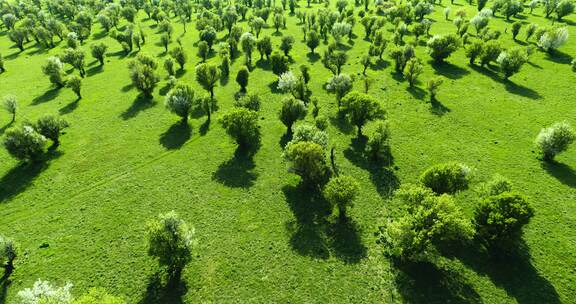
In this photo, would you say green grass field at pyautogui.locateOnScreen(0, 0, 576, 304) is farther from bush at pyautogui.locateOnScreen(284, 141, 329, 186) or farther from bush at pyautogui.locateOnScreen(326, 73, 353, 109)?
bush at pyautogui.locateOnScreen(326, 73, 353, 109)

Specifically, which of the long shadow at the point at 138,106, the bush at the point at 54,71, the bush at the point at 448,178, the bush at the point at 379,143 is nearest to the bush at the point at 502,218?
the bush at the point at 448,178

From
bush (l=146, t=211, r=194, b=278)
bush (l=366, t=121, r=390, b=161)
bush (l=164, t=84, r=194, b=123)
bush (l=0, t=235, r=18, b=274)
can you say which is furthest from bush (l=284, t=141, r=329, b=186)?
bush (l=0, t=235, r=18, b=274)

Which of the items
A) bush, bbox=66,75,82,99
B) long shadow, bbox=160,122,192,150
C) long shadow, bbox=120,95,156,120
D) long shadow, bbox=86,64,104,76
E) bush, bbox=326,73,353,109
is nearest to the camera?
long shadow, bbox=160,122,192,150

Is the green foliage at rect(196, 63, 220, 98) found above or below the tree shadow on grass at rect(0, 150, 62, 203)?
above

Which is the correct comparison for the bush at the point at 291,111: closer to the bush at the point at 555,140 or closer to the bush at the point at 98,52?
the bush at the point at 555,140

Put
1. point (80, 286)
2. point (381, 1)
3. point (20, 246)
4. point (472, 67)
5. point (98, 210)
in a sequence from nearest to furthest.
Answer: point (80, 286)
point (20, 246)
point (98, 210)
point (472, 67)
point (381, 1)

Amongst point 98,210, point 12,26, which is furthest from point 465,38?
point 12,26

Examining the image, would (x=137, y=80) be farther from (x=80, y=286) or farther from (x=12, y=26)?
(x=12, y=26)
